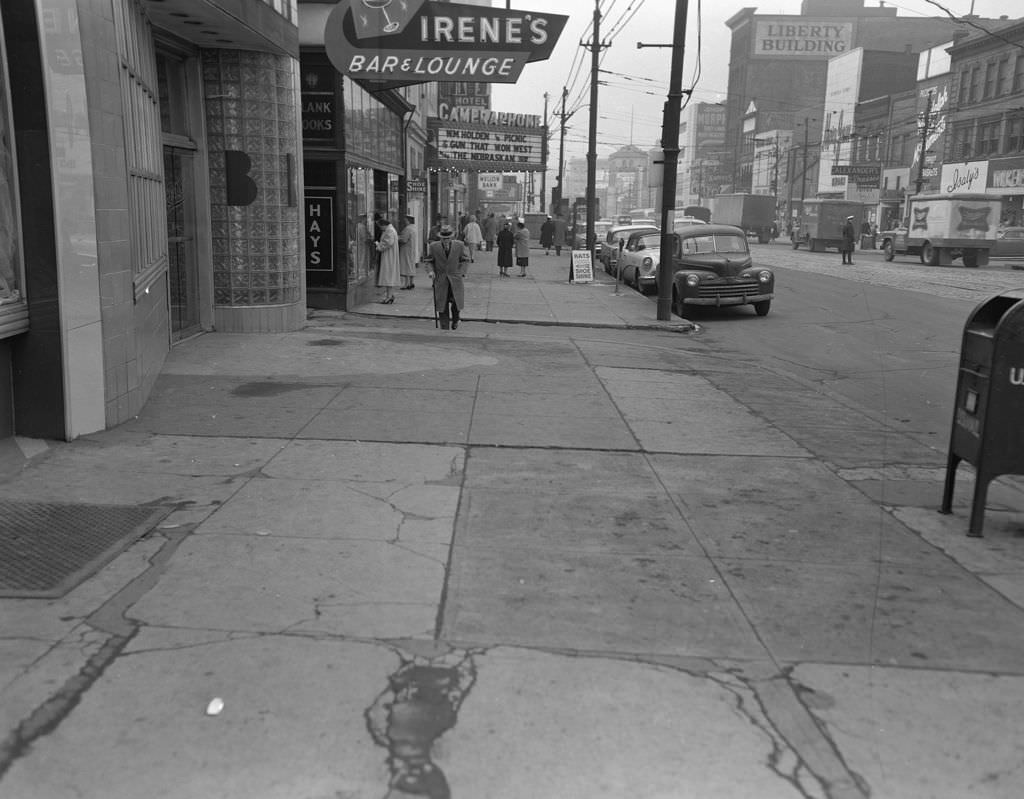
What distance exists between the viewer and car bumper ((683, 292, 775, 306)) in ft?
62.5

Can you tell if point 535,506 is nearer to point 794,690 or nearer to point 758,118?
point 794,690

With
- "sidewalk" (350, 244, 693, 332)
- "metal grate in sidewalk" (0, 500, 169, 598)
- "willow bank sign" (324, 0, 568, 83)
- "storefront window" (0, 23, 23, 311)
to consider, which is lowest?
"sidewalk" (350, 244, 693, 332)

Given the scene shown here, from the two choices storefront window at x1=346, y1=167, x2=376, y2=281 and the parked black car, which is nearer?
storefront window at x1=346, y1=167, x2=376, y2=281

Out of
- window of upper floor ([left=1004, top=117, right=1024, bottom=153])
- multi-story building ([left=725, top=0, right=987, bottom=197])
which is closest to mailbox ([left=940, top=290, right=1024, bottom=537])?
window of upper floor ([left=1004, top=117, right=1024, bottom=153])

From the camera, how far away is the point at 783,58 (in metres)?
130

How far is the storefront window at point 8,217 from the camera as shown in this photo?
6.65 metres

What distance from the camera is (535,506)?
20.1ft

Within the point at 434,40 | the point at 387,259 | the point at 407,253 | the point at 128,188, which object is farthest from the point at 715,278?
the point at 128,188

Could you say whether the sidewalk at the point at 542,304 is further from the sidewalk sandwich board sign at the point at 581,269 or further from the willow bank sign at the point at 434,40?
the willow bank sign at the point at 434,40

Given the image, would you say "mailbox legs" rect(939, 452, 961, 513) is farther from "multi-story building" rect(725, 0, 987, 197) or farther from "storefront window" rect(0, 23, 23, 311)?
"multi-story building" rect(725, 0, 987, 197)

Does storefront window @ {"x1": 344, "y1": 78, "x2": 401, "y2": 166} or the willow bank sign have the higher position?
the willow bank sign

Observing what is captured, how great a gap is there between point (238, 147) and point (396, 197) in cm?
1061

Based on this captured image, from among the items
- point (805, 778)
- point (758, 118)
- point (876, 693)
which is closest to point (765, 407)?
point (876, 693)

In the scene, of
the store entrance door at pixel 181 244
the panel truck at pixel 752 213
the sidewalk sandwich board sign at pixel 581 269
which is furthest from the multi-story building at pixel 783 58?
the store entrance door at pixel 181 244
